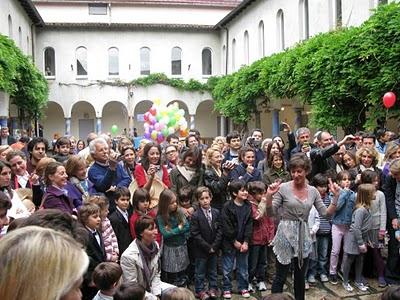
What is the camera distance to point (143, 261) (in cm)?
453

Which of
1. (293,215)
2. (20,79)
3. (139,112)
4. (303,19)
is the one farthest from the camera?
(139,112)

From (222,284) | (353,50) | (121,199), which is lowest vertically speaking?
(222,284)

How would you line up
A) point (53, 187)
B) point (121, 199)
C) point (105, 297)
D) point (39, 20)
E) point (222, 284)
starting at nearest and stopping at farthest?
point (105, 297) < point (53, 187) < point (121, 199) < point (222, 284) < point (39, 20)

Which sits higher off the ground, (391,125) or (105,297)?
(391,125)

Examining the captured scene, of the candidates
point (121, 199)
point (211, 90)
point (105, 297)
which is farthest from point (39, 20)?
point (105, 297)

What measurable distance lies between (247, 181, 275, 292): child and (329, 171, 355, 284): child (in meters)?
0.95

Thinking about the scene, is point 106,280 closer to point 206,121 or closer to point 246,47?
point 246,47

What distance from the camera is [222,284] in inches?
237

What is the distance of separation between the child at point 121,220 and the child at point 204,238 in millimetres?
850

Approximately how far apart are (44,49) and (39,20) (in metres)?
2.83

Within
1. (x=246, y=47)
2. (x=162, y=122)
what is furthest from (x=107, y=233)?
(x=246, y=47)

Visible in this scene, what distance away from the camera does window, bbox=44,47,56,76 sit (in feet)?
96.5

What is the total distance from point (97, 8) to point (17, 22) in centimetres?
967

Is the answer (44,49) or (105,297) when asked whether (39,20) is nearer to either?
(44,49)
